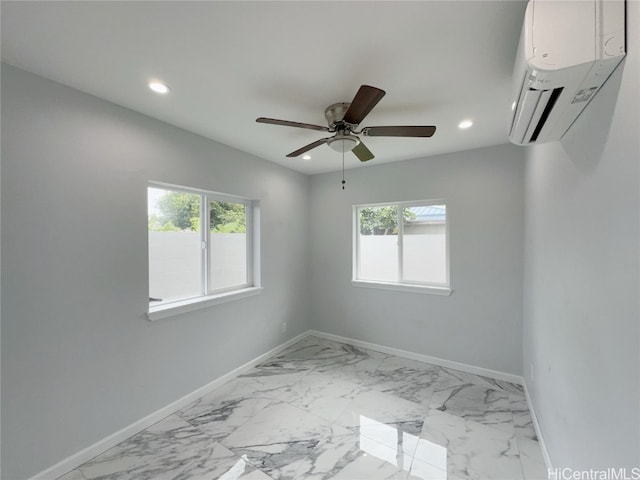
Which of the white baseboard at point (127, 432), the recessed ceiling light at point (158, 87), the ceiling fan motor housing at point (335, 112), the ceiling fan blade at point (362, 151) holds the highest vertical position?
the recessed ceiling light at point (158, 87)

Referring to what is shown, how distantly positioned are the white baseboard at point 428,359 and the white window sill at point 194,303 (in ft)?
4.75

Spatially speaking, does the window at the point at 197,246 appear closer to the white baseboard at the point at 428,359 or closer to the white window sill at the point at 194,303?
the white window sill at the point at 194,303

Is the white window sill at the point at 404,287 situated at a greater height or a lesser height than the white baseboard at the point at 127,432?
greater

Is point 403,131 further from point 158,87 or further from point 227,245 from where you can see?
point 227,245

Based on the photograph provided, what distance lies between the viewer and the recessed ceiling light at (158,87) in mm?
1719

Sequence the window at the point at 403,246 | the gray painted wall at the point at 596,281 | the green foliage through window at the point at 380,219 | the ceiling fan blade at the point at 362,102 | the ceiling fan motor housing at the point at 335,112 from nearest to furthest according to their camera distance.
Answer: the gray painted wall at the point at 596,281, the ceiling fan blade at the point at 362,102, the ceiling fan motor housing at the point at 335,112, the window at the point at 403,246, the green foliage through window at the point at 380,219

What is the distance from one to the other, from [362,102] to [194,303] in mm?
2201

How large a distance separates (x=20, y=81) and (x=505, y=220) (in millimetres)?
3950

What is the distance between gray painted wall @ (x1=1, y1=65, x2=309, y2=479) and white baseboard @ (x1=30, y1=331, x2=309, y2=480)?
0.04m

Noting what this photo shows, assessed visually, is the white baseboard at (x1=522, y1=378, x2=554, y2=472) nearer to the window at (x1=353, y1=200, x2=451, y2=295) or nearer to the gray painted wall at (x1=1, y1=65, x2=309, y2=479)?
the window at (x1=353, y1=200, x2=451, y2=295)

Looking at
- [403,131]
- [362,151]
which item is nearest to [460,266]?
[362,151]

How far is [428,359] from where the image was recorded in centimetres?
320

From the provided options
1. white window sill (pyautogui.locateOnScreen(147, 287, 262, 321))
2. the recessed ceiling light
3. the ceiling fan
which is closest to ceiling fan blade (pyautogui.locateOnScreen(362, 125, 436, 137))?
the ceiling fan

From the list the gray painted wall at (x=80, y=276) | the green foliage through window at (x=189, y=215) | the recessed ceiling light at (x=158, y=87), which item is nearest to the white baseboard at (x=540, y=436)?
the gray painted wall at (x=80, y=276)
